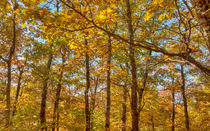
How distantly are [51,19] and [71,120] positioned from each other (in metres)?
6.43

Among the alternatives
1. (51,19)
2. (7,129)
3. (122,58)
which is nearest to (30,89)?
(7,129)

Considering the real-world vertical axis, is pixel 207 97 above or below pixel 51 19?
below

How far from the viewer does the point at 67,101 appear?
7.90 meters

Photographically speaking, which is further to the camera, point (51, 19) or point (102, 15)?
point (102, 15)

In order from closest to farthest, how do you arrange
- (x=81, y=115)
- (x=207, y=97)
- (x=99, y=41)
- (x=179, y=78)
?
(x=99, y=41) < (x=81, y=115) < (x=207, y=97) < (x=179, y=78)

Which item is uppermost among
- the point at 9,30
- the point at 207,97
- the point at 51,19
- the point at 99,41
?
the point at 9,30

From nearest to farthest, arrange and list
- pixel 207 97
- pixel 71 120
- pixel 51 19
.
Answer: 1. pixel 51 19
2. pixel 71 120
3. pixel 207 97

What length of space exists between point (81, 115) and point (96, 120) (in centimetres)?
98

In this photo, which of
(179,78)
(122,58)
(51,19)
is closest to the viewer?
(51,19)

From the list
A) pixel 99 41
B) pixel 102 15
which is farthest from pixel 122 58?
pixel 102 15

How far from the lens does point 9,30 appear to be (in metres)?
6.26

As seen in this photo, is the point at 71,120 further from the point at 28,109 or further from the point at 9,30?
the point at 9,30

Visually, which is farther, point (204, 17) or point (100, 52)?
point (100, 52)

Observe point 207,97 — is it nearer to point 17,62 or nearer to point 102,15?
point 102,15
